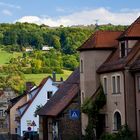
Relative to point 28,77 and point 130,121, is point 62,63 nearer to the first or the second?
point 28,77

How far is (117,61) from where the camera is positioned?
4609 centimetres

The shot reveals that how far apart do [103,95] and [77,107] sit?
25.4 feet

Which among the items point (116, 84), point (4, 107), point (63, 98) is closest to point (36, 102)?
point (63, 98)

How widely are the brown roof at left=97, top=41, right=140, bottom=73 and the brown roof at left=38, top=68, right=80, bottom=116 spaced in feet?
20.9

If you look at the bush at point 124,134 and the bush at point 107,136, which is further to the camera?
the bush at point 107,136

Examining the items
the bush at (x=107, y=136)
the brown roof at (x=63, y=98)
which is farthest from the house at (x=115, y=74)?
the brown roof at (x=63, y=98)

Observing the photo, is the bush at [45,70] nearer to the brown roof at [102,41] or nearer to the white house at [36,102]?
the white house at [36,102]

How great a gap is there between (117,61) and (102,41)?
179 inches

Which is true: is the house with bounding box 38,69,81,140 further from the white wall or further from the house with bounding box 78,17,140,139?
the white wall

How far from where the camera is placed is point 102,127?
48.9 metres

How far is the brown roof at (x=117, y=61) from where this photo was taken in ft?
144

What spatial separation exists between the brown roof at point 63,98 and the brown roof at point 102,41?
5.27 meters

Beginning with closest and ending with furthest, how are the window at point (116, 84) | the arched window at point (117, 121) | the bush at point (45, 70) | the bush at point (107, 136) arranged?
the bush at point (107, 136), the window at point (116, 84), the arched window at point (117, 121), the bush at point (45, 70)

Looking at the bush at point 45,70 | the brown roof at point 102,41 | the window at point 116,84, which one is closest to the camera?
the window at point 116,84
